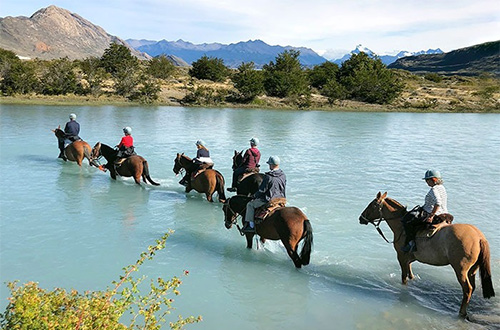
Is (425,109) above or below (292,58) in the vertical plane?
below

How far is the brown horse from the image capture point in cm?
600

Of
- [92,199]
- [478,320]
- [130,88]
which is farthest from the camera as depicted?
[130,88]

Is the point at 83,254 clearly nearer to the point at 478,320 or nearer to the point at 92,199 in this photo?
the point at 92,199

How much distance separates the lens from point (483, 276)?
6219mm

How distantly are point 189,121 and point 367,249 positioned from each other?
956 inches

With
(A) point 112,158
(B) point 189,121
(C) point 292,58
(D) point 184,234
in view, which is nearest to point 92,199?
(A) point 112,158

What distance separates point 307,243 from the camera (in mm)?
7375

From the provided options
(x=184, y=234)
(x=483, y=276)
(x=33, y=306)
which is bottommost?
(x=184, y=234)

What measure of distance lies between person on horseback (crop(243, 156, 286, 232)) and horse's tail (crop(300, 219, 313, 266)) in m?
0.90

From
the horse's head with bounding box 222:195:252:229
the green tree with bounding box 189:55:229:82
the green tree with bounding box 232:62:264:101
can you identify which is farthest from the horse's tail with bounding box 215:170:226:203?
the green tree with bounding box 189:55:229:82

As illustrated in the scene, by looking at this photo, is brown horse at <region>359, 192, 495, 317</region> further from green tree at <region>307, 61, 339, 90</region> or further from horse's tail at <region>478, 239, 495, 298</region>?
green tree at <region>307, 61, 339, 90</region>

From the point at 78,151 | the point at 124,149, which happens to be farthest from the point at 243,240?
the point at 78,151

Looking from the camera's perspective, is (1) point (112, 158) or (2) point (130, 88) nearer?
(1) point (112, 158)

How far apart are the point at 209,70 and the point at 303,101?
14570 mm
